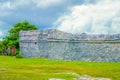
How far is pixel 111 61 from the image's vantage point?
40.1 m

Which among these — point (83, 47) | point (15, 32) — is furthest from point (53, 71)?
point (15, 32)

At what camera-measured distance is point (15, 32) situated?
7925 cm

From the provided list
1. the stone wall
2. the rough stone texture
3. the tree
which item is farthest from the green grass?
the tree

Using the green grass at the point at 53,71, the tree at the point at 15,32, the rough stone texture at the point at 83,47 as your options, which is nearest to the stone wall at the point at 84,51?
the rough stone texture at the point at 83,47

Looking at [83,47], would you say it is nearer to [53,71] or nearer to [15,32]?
[53,71]

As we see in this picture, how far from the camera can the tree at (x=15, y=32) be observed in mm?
75600

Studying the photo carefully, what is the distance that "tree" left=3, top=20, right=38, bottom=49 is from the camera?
75.6 metres

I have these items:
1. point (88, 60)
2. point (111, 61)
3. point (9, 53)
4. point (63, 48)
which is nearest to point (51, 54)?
point (63, 48)

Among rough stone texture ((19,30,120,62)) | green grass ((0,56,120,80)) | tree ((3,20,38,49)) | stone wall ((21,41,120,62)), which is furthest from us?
tree ((3,20,38,49))

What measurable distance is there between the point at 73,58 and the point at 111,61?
6.47m

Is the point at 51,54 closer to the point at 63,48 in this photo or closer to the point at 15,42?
the point at 63,48

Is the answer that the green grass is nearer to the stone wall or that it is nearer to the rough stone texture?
the stone wall

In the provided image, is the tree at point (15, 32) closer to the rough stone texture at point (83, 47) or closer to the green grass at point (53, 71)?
the rough stone texture at point (83, 47)

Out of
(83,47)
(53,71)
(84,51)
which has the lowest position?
(53,71)
